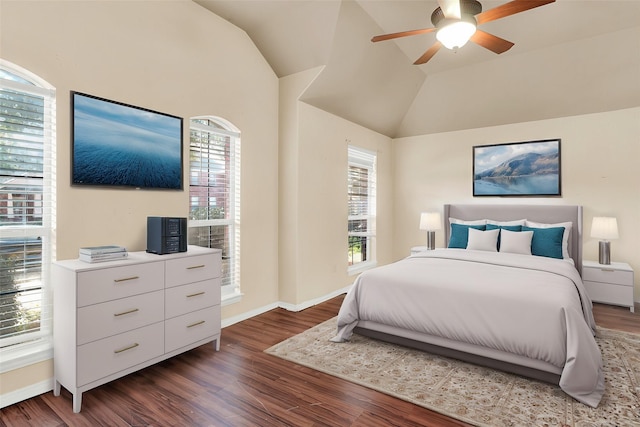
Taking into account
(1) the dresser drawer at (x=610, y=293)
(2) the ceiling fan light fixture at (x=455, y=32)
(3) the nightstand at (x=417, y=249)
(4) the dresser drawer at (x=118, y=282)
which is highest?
(2) the ceiling fan light fixture at (x=455, y=32)

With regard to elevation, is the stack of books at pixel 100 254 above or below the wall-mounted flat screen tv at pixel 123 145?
below

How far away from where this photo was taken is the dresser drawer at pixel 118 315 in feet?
6.88

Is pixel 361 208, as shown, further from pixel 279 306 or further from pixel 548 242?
pixel 548 242

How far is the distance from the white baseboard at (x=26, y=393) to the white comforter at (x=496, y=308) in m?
2.11

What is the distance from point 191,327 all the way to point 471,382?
2.12m

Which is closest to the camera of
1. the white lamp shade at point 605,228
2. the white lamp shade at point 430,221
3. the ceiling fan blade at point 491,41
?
the ceiling fan blade at point 491,41

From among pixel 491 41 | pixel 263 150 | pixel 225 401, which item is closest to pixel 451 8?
pixel 491 41

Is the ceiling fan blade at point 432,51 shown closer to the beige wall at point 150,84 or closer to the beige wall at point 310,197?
the beige wall at point 310,197

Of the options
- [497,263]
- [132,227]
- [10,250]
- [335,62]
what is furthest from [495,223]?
[10,250]

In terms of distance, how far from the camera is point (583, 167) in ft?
15.0

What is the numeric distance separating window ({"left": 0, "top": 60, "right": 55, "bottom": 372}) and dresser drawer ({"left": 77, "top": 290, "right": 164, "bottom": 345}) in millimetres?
446

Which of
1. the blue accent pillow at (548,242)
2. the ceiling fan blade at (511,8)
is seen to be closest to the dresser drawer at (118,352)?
the ceiling fan blade at (511,8)

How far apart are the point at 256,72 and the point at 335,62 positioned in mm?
887

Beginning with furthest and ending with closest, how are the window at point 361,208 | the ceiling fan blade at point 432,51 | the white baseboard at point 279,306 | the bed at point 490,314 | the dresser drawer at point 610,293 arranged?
the window at point 361,208 < the dresser drawer at point 610,293 < the white baseboard at point 279,306 < the ceiling fan blade at point 432,51 < the bed at point 490,314
